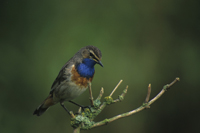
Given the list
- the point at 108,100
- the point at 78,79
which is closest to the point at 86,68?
the point at 78,79

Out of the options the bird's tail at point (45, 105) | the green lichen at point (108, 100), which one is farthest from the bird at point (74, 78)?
the green lichen at point (108, 100)

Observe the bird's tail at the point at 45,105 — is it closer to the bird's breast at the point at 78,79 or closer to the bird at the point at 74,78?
the bird at the point at 74,78

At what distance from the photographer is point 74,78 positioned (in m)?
2.93

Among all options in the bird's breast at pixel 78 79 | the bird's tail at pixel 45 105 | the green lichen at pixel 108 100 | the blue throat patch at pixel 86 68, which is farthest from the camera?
the bird's tail at pixel 45 105

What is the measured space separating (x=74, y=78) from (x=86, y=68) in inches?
9.3

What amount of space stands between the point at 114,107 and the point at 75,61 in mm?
1396

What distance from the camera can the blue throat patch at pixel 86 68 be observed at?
2.68 meters

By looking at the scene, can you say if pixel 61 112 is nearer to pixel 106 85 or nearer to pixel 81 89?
pixel 106 85

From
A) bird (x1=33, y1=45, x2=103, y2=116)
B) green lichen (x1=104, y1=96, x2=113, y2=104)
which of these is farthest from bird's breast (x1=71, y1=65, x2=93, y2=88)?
green lichen (x1=104, y1=96, x2=113, y2=104)

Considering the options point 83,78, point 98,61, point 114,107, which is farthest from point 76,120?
point 114,107

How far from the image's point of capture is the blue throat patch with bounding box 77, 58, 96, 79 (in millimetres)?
2678

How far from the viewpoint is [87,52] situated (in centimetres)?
264

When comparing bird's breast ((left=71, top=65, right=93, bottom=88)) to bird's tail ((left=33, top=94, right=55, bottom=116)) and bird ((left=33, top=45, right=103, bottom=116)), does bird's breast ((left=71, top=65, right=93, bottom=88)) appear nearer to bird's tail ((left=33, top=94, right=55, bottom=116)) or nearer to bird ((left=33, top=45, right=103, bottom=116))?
bird ((left=33, top=45, right=103, bottom=116))

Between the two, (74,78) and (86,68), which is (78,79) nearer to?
(74,78)
